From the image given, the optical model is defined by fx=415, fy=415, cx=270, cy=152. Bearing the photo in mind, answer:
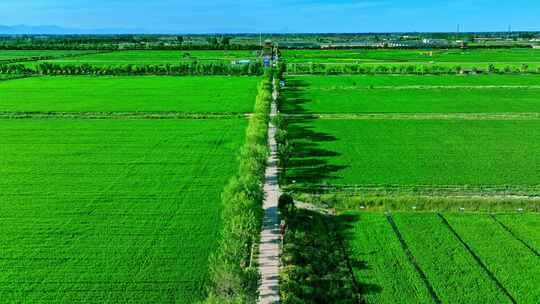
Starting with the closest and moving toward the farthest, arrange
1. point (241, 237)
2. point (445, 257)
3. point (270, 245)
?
point (241, 237), point (445, 257), point (270, 245)

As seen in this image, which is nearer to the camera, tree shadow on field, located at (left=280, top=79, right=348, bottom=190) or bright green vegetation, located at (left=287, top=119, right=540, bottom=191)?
bright green vegetation, located at (left=287, top=119, right=540, bottom=191)

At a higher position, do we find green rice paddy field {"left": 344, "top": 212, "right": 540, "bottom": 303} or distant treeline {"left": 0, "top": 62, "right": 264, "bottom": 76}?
distant treeline {"left": 0, "top": 62, "right": 264, "bottom": 76}

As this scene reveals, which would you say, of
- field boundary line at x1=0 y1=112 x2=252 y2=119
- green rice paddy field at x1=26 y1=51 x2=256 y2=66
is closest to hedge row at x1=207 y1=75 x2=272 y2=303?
field boundary line at x1=0 y1=112 x2=252 y2=119

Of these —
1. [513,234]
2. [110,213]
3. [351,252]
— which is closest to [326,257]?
[351,252]

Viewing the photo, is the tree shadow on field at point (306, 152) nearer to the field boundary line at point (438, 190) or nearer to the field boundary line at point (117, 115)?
the field boundary line at point (438, 190)

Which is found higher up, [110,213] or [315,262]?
[110,213]

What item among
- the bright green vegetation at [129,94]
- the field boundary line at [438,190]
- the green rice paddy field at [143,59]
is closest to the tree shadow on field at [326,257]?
the field boundary line at [438,190]

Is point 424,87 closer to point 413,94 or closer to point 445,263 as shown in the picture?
point 413,94

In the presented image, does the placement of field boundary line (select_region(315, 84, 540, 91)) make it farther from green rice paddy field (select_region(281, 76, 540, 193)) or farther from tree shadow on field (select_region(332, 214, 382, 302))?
tree shadow on field (select_region(332, 214, 382, 302))
